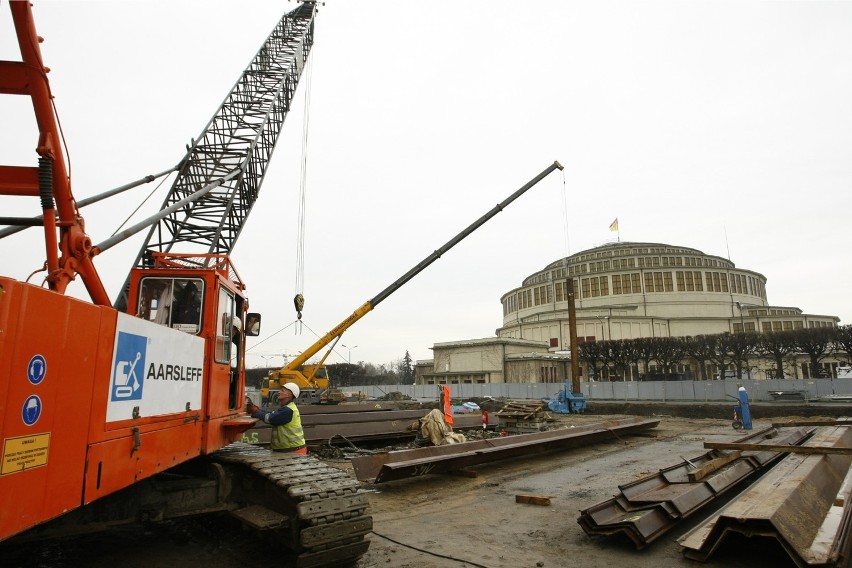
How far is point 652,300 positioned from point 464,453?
6655 cm

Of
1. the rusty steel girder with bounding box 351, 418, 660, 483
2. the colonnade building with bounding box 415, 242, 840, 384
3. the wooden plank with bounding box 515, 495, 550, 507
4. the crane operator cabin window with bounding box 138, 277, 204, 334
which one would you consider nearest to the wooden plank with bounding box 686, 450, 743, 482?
the wooden plank with bounding box 515, 495, 550, 507

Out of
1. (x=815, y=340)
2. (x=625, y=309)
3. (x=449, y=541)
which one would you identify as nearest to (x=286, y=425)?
(x=449, y=541)

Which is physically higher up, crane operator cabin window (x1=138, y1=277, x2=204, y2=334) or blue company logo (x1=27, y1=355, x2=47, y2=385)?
crane operator cabin window (x1=138, y1=277, x2=204, y2=334)

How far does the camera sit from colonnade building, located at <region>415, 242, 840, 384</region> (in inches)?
2370

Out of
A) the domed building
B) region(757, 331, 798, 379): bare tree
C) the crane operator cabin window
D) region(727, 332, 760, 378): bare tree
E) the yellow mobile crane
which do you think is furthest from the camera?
the domed building

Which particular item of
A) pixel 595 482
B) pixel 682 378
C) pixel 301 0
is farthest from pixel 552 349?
pixel 595 482

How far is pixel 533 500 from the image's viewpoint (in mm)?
8688

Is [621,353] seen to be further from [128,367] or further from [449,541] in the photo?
[128,367]

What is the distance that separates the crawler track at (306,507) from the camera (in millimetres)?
5147

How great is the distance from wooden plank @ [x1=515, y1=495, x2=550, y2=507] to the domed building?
57.9 meters

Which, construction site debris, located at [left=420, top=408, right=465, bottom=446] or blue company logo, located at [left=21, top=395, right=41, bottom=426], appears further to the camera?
construction site debris, located at [left=420, top=408, right=465, bottom=446]

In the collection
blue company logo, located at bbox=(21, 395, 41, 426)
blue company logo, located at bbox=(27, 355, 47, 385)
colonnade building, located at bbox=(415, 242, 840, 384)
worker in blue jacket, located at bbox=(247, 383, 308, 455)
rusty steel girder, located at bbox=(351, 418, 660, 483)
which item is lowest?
rusty steel girder, located at bbox=(351, 418, 660, 483)

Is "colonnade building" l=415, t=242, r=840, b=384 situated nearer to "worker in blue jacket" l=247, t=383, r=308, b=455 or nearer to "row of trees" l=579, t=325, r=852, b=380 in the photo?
"row of trees" l=579, t=325, r=852, b=380

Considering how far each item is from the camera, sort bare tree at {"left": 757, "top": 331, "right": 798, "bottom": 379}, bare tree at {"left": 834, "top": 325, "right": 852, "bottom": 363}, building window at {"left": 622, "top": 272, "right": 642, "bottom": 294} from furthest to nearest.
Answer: building window at {"left": 622, "top": 272, "right": 642, "bottom": 294} < bare tree at {"left": 757, "top": 331, "right": 798, "bottom": 379} < bare tree at {"left": 834, "top": 325, "right": 852, "bottom": 363}
